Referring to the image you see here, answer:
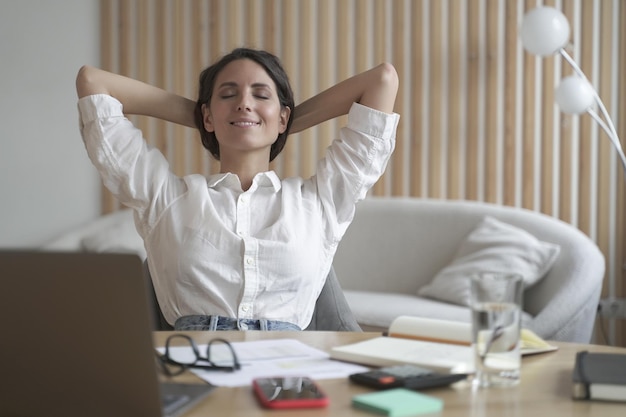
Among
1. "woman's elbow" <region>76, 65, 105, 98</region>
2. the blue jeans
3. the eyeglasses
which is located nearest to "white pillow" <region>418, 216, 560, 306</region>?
the blue jeans

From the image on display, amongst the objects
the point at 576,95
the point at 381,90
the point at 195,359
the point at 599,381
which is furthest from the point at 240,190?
the point at 576,95

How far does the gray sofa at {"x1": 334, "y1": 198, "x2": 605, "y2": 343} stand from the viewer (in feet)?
11.8

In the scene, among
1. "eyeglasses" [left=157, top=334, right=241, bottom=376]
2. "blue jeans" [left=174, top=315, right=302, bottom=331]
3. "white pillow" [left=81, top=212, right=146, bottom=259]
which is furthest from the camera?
"white pillow" [left=81, top=212, right=146, bottom=259]

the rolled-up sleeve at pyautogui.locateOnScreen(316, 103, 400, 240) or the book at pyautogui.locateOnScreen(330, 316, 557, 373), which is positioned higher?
the rolled-up sleeve at pyautogui.locateOnScreen(316, 103, 400, 240)

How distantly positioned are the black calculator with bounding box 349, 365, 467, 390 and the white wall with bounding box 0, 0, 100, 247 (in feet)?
12.8

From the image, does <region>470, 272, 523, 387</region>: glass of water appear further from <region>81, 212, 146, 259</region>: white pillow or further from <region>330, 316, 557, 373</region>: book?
<region>81, 212, 146, 259</region>: white pillow

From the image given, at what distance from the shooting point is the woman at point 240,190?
1.99 meters

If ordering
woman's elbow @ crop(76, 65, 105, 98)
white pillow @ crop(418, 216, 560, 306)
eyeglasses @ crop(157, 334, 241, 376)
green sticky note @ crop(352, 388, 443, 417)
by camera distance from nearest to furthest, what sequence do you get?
1. green sticky note @ crop(352, 388, 443, 417)
2. eyeglasses @ crop(157, 334, 241, 376)
3. woman's elbow @ crop(76, 65, 105, 98)
4. white pillow @ crop(418, 216, 560, 306)

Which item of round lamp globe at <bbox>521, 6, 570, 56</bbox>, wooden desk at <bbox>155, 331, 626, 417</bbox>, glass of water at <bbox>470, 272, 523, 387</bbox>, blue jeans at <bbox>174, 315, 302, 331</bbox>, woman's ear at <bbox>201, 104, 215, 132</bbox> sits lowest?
blue jeans at <bbox>174, 315, 302, 331</bbox>

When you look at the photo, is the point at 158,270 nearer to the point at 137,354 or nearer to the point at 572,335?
the point at 137,354

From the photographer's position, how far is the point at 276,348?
4.68ft

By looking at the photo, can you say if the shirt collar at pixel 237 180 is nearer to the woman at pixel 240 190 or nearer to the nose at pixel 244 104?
the woman at pixel 240 190

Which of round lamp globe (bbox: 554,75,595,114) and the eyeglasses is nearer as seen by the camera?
the eyeglasses

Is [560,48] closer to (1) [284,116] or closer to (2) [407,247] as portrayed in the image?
(2) [407,247]
